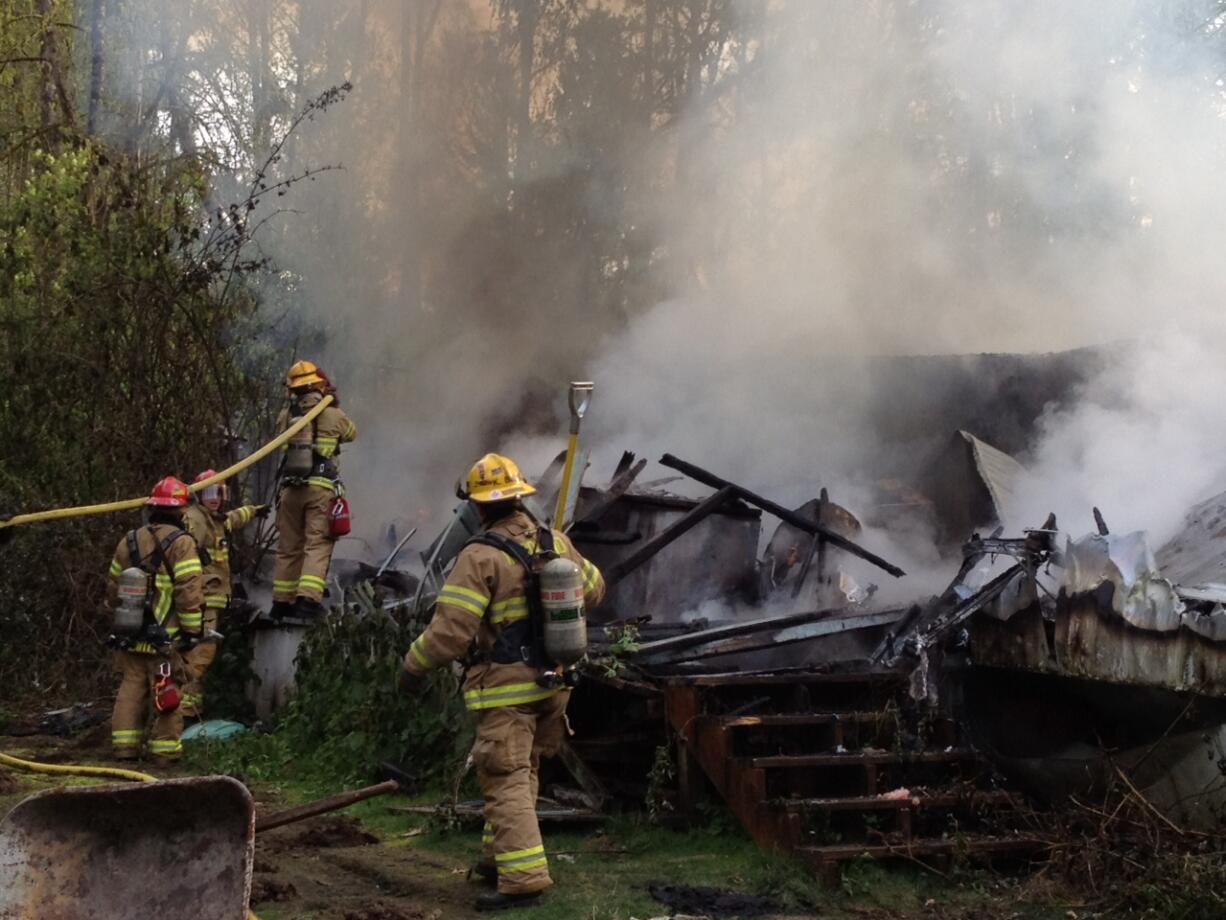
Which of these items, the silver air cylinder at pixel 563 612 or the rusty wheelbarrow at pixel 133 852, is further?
the silver air cylinder at pixel 563 612

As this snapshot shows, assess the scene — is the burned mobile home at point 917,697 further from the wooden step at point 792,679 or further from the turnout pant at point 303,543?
the turnout pant at point 303,543

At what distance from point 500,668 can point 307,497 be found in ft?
12.8

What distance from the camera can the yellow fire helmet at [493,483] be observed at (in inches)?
195

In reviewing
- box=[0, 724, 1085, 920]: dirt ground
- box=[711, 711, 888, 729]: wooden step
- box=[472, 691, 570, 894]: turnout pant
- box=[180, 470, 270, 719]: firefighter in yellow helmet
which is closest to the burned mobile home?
box=[711, 711, 888, 729]: wooden step

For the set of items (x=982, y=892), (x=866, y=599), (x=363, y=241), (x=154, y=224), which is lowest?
(x=982, y=892)

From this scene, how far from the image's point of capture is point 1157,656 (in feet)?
15.6

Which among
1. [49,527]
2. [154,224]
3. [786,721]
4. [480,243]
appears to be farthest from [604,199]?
[786,721]

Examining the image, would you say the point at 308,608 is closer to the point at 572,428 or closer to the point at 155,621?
the point at 155,621

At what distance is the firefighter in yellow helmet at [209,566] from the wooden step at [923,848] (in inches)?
187

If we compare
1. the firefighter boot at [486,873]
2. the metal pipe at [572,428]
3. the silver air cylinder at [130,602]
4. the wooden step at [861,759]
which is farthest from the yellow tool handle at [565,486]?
the silver air cylinder at [130,602]

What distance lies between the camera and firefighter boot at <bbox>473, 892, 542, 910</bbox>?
182 inches

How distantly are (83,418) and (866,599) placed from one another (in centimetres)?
614

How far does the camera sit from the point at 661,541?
7.05m

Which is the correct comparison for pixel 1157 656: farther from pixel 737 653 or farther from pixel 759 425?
pixel 759 425
